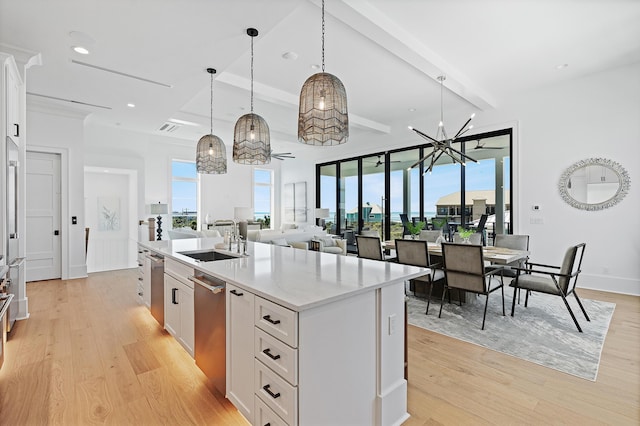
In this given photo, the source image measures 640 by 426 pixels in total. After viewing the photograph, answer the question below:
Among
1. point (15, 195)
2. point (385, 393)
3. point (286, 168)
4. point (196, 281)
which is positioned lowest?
point (385, 393)

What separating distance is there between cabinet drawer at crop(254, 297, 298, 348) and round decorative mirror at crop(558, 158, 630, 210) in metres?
5.53

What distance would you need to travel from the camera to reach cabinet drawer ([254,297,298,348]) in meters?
1.32

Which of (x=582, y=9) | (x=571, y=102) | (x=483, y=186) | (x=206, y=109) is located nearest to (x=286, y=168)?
(x=206, y=109)

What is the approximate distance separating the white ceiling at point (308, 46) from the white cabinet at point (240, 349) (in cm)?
241

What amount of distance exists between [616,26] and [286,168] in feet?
27.7

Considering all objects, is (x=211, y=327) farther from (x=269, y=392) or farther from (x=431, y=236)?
(x=431, y=236)

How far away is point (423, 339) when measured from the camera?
290 centimetres

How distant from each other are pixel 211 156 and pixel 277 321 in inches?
102

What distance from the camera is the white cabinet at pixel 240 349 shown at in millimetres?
1590

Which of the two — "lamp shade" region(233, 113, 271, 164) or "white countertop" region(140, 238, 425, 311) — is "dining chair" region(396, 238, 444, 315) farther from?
"lamp shade" region(233, 113, 271, 164)

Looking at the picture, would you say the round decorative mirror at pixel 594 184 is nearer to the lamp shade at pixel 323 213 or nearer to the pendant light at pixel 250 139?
the pendant light at pixel 250 139

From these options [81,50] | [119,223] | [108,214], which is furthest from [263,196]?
[81,50]

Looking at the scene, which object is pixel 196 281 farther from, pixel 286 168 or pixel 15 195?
pixel 286 168

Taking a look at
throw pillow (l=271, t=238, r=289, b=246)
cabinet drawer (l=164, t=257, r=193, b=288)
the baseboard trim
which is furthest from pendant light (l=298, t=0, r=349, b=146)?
the baseboard trim
